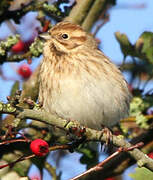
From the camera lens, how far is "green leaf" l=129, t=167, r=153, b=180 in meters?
3.34

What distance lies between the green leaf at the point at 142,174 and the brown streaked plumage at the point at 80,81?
1.58m

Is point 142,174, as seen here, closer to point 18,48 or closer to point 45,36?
point 45,36

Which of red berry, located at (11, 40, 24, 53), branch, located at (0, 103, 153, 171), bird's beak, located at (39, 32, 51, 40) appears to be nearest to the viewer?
branch, located at (0, 103, 153, 171)

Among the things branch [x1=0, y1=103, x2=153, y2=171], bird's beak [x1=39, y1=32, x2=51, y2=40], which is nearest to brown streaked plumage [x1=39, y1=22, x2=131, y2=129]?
Answer: bird's beak [x1=39, y1=32, x2=51, y2=40]

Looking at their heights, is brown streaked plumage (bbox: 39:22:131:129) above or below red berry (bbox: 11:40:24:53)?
below

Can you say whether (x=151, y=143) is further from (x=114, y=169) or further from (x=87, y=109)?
(x=87, y=109)

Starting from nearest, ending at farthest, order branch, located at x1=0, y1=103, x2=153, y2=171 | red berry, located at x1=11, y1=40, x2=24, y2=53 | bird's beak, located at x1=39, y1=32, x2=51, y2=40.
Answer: branch, located at x1=0, y1=103, x2=153, y2=171 → bird's beak, located at x1=39, y1=32, x2=51, y2=40 → red berry, located at x1=11, y1=40, x2=24, y2=53

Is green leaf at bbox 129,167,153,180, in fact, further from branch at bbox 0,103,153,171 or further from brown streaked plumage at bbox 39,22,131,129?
brown streaked plumage at bbox 39,22,131,129

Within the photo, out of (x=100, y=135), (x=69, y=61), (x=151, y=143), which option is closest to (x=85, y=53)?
(x=69, y=61)

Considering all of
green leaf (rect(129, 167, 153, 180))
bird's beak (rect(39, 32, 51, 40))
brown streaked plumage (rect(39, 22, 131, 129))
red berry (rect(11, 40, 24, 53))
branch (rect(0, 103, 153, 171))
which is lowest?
green leaf (rect(129, 167, 153, 180))

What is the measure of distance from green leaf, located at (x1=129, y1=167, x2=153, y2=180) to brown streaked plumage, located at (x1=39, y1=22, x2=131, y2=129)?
1.58m

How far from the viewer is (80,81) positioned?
16.1 ft

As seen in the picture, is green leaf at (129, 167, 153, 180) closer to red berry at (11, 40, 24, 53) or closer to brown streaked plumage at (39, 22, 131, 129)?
brown streaked plumage at (39, 22, 131, 129)

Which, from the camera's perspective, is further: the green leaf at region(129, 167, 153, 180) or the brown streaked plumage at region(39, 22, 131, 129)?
the brown streaked plumage at region(39, 22, 131, 129)
